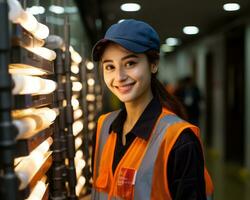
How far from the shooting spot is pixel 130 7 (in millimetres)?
4832

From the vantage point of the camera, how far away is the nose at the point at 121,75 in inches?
54.6

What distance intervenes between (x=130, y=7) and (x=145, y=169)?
3777 mm

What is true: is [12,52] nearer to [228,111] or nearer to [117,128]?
[117,128]

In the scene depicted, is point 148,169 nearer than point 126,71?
Yes

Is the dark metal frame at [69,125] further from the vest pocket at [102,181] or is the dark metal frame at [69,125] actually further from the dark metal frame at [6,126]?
the dark metal frame at [6,126]

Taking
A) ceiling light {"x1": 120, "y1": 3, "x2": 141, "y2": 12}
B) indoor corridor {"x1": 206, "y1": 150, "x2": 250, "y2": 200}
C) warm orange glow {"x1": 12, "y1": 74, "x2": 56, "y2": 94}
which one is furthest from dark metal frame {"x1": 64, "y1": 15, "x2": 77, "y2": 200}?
indoor corridor {"x1": 206, "y1": 150, "x2": 250, "y2": 200}

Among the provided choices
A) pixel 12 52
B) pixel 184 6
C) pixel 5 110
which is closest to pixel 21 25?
pixel 12 52

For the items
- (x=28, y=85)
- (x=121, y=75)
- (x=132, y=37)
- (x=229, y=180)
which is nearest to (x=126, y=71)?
(x=121, y=75)

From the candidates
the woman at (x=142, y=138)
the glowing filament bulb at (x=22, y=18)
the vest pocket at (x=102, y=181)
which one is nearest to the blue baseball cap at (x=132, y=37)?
the woman at (x=142, y=138)

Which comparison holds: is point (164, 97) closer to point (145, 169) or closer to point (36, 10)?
point (145, 169)

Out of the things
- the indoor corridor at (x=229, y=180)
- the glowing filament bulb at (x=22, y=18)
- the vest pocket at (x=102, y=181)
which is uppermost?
the glowing filament bulb at (x=22, y=18)

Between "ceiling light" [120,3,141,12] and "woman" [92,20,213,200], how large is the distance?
329 cm

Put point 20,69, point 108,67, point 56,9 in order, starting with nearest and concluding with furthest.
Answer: point 20,69
point 108,67
point 56,9

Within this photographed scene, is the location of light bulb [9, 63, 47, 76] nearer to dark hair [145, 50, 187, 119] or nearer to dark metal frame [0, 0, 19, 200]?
dark metal frame [0, 0, 19, 200]
